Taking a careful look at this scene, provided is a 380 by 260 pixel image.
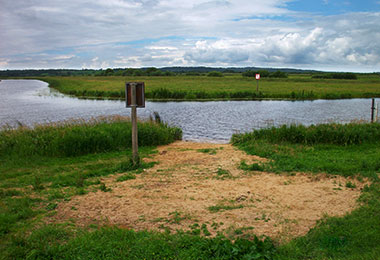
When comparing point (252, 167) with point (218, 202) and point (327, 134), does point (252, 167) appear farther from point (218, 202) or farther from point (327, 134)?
point (327, 134)

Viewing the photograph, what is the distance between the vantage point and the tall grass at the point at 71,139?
464 inches

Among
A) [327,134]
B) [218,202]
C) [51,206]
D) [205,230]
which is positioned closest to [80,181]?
[51,206]

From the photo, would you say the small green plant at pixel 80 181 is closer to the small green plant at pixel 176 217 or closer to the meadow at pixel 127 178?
the meadow at pixel 127 178

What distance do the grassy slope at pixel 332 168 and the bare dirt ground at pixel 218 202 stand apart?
33 cm

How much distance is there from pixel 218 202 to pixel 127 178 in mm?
3070

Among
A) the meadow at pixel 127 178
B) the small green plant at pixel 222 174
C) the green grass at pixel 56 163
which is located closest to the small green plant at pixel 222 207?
the meadow at pixel 127 178

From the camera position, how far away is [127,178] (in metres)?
8.83

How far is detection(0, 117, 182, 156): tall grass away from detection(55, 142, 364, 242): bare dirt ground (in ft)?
11.9

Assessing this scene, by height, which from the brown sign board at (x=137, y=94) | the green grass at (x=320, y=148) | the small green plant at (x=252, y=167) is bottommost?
the small green plant at (x=252, y=167)

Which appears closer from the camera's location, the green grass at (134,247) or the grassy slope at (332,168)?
the green grass at (134,247)

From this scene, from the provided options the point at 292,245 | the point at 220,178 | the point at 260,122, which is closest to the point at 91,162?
the point at 220,178

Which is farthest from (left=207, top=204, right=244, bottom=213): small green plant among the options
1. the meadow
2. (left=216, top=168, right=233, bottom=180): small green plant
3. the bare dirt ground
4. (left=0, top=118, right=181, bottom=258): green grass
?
(left=0, top=118, right=181, bottom=258): green grass

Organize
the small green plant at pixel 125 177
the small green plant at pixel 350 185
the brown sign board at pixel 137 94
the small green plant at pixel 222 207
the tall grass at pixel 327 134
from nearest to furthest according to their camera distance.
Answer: the small green plant at pixel 222 207 < the small green plant at pixel 350 185 < the small green plant at pixel 125 177 < the brown sign board at pixel 137 94 < the tall grass at pixel 327 134

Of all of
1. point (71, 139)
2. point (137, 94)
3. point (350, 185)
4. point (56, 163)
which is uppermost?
point (137, 94)
